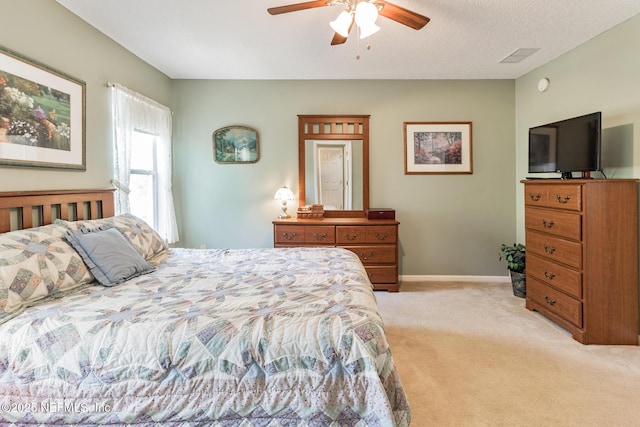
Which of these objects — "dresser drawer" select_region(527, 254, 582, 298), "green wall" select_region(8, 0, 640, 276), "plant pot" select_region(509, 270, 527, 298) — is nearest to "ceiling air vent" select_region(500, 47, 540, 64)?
"green wall" select_region(8, 0, 640, 276)

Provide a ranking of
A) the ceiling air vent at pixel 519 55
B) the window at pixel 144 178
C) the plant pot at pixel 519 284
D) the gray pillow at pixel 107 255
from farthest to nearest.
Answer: the plant pot at pixel 519 284
the window at pixel 144 178
the ceiling air vent at pixel 519 55
the gray pillow at pixel 107 255

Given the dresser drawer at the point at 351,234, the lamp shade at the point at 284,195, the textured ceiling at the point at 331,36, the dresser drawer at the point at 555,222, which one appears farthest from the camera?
the lamp shade at the point at 284,195

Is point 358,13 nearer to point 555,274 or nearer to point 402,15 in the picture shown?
point 402,15

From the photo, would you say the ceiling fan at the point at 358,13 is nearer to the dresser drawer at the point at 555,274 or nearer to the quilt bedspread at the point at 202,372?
the quilt bedspread at the point at 202,372

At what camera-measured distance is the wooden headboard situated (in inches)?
80.4

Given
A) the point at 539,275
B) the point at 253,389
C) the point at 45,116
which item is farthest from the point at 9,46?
the point at 539,275

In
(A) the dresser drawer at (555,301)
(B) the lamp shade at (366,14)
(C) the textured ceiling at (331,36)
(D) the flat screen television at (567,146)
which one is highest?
(C) the textured ceiling at (331,36)

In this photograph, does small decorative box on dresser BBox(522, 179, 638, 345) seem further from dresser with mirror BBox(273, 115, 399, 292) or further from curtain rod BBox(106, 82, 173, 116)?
curtain rod BBox(106, 82, 173, 116)

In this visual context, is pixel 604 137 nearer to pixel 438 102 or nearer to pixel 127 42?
pixel 438 102

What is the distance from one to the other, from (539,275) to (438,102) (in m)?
2.36

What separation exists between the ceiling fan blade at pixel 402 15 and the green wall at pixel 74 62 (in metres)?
2.28

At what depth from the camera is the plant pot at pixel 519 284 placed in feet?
12.0

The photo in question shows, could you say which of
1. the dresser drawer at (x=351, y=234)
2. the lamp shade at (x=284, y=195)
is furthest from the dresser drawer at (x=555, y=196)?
the lamp shade at (x=284, y=195)

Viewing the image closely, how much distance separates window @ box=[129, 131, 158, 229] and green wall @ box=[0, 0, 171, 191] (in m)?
0.46
